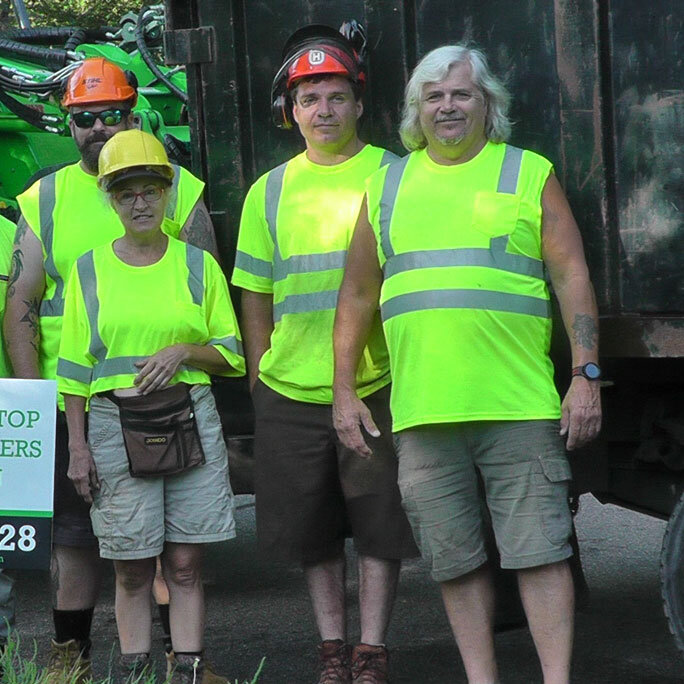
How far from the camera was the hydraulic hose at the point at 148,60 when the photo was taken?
20.7ft

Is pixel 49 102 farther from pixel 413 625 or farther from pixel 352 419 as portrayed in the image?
pixel 352 419

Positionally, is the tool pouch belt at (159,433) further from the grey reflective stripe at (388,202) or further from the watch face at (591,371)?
the watch face at (591,371)

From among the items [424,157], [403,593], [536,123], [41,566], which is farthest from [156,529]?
[403,593]

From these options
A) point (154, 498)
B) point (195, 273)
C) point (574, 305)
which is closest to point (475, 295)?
point (574, 305)

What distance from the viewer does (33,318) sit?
442cm

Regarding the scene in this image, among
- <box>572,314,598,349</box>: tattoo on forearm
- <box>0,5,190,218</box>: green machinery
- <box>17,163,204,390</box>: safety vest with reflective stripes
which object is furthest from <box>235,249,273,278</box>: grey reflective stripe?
<box>0,5,190,218</box>: green machinery

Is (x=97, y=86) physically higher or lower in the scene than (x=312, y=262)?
higher

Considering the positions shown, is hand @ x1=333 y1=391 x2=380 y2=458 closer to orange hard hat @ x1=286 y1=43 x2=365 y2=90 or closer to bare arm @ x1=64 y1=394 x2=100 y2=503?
bare arm @ x1=64 y1=394 x2=100 y2=503

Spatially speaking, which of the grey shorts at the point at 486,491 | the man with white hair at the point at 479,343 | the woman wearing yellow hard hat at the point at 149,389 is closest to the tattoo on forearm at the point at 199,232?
the woman wearing yellow hard hat at the point at 149,389

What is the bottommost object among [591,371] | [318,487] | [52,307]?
[318,487]

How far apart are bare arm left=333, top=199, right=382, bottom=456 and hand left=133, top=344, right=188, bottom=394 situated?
1.53 feet

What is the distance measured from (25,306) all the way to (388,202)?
1.20 meters

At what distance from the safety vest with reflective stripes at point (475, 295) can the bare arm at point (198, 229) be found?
2.62 feet

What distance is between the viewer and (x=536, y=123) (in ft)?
13.2
